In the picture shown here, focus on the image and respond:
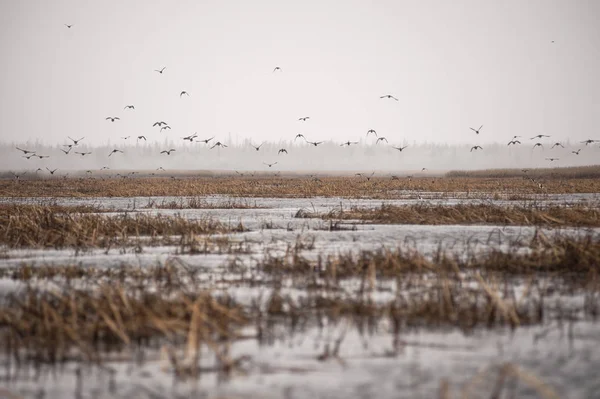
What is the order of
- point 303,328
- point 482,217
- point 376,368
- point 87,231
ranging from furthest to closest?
1. point 482,217
2. point 87,231
3. point 303,328
4. point 376,368

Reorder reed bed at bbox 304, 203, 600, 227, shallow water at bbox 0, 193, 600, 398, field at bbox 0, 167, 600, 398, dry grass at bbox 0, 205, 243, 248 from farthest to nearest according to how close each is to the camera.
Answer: reed bed at bbox 304, 203, 600, 227 → dry grass at bbox 0, 205, 243, 248 → field at bbox 0, 167, 600, 398 → shallow water at bbox 0, 193, 600, 398

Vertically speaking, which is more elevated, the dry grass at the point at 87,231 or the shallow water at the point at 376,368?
the dry grass at the point at 87,231

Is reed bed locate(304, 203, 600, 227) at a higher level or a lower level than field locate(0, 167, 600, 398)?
higher

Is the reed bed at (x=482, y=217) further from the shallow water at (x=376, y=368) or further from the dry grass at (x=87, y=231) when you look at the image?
the shallow water at (x=376, y=368)

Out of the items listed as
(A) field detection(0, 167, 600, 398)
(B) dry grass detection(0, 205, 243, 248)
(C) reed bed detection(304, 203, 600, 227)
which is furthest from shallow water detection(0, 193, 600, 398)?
(C) reed bed detection(304, 203, 600, 227)

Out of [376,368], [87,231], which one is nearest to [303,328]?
[376,368]

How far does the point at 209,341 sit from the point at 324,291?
12.7ft

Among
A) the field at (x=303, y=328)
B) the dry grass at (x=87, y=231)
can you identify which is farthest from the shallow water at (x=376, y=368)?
the dry grass at (x=87, y=231)

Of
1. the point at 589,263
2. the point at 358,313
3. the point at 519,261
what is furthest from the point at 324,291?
the point at 589,263

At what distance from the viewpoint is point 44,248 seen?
1684cm

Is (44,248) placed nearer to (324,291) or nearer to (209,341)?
(324,291)

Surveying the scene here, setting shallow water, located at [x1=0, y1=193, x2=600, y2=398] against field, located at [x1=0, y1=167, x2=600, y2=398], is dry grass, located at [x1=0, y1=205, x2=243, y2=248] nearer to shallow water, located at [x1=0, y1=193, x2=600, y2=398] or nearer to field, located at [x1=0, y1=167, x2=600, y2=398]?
field, located at [x1=0, y1=167, x2=600, y2=398]

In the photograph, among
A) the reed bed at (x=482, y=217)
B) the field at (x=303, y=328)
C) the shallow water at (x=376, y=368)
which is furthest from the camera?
the reed bed at (x=482, y=217)

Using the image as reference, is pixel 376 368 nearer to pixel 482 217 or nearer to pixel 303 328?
pixel 303 328
